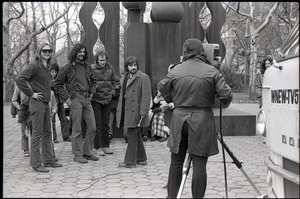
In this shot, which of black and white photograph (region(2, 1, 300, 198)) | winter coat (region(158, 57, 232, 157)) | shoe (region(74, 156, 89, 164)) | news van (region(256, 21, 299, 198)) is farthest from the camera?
shoe (region(74, 156, 89, 164))

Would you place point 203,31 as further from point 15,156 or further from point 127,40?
point 15,156

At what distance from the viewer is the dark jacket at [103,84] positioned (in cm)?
762

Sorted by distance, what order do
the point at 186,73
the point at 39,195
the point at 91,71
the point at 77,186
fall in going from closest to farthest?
the point at 186,73 < the point at 39,195 < the point at 77,186 < the point at 91,71

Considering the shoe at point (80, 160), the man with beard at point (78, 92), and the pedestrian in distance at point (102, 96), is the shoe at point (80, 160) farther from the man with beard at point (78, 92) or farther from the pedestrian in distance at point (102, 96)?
the pedestrian in distance at point (102, 96)

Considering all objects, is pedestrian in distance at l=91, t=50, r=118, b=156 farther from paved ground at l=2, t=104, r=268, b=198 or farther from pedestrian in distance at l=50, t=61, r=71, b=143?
pedestrian in distance at l=50, t=61, r=71, b=143

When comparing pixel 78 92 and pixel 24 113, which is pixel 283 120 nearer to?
pixel 78 92

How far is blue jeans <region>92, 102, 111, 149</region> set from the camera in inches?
302

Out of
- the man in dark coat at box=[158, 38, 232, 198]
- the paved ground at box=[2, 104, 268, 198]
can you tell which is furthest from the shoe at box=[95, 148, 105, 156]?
the man in dark coat at box=[158, 38, 232, 198]

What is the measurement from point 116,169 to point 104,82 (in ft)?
5.58

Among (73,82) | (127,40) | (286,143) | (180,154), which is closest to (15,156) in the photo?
(73,82)

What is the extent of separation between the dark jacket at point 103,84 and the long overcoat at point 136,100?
35.2 inches

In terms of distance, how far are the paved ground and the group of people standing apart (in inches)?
10.5

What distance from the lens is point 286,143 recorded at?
3.42 metres

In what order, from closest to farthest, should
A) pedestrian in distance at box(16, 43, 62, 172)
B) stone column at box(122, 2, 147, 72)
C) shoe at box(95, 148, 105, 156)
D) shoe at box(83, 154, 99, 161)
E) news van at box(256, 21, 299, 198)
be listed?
news van at box(256, 21, 299, 198) → pedestrian in distance at box(16, 43, 62, 172) → shoe at box(83, 154, 99, 161) → shoe at box(95, 148, 105, 156) → stone column at box(122, 2, 147, 72)
